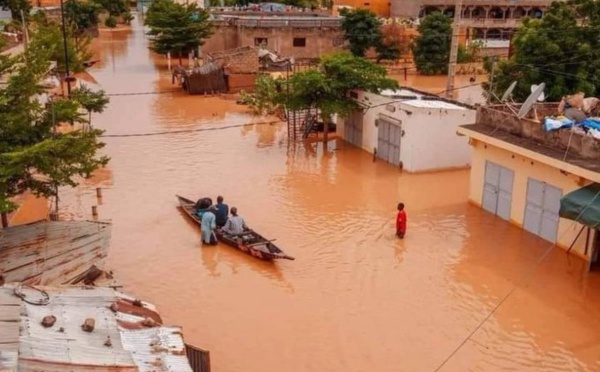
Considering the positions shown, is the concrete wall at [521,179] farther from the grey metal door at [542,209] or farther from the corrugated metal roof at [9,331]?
the corrugated metal roof at [9,331]

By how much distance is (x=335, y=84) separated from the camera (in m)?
24.6

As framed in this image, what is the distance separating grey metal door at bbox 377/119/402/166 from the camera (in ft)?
75.6

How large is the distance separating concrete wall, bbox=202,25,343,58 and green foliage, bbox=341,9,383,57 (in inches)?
90.3

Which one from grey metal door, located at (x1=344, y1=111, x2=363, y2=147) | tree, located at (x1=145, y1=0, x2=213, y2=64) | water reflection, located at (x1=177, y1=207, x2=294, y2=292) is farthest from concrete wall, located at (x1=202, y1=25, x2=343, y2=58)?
water reflection, located at (x1=177, y1=207, x2=294, y2=292)

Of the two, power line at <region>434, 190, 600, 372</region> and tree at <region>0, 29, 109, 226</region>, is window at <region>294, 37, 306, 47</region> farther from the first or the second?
tree at <region>0, 29, 109, 226</region>

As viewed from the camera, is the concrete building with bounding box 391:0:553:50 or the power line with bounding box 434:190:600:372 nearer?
the power line with bounding box 434:190:600:372

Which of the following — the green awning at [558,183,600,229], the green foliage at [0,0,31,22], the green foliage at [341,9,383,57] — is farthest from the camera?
the green foliage at [341,9,383,57]

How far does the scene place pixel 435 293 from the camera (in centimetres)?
1378

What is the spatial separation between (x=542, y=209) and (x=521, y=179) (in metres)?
0.98

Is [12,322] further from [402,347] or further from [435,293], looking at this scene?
[435,293]

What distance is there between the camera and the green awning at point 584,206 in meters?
13.2

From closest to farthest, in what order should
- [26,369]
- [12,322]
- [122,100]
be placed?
[26,369] < [12,322] < [122,100]

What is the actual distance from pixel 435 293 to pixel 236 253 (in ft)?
16.0

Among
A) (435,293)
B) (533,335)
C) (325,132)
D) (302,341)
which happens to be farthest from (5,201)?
(325,132)
